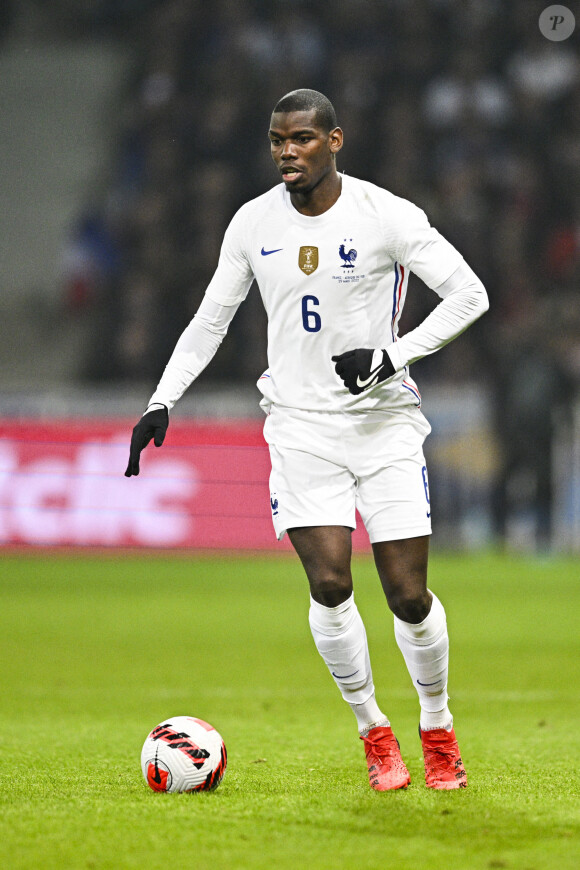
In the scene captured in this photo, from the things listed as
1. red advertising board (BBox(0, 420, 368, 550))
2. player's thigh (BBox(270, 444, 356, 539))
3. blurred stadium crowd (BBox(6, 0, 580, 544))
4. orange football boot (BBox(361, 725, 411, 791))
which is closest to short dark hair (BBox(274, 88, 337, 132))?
player's thigh (BBox(270, 444, 356, 539))

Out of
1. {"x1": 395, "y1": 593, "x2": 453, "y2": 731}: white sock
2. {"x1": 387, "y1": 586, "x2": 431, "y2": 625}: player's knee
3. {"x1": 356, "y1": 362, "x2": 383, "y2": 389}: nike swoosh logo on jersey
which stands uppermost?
{"x1": 356, "y1": 362, "x2": 383, "y2": 389}: nike swoosh logo on jersey

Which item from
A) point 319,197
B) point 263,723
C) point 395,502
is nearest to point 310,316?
point 319,197

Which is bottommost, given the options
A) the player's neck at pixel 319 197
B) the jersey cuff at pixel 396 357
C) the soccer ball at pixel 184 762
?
the soccer ball at pixel 184 762

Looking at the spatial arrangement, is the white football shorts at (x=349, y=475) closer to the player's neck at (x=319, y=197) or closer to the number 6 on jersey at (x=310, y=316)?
the number 6 on jersey at (x=310, y=316)

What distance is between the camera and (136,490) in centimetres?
1384

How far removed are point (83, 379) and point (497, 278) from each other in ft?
18.6

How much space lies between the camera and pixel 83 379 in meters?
17.3

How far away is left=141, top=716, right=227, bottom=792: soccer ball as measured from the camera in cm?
406

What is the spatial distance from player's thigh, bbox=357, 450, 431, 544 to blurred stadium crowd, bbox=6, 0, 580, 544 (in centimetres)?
1181

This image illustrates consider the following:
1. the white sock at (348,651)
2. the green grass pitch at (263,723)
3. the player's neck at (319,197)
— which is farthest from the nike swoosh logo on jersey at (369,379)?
the green grass pitch at (263,723)

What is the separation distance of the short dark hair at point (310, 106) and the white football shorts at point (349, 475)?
0.96m

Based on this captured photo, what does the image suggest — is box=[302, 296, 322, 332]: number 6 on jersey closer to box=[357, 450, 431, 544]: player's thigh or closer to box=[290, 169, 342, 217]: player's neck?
box=[290, 169, 342, 217]: player's neck

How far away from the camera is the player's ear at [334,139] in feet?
14.0

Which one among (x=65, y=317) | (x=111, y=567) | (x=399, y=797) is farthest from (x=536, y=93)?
(x=399, y=797)
